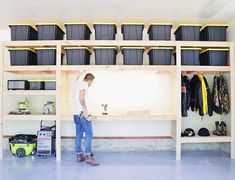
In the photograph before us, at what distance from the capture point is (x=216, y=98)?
5.42 metres

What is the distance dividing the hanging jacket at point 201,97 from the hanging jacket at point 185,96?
0.42 feet

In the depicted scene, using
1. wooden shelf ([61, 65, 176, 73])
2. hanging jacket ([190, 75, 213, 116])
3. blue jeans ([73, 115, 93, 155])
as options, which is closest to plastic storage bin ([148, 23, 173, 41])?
wooden shelf ([61, 65, 176, 73])

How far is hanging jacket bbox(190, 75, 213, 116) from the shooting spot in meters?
5.38

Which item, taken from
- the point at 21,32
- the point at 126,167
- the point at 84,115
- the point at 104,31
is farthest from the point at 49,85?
the point at 126,167

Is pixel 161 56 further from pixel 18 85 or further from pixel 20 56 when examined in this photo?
pixel 18 85

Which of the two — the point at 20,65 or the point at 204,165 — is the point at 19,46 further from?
the point at 204,165

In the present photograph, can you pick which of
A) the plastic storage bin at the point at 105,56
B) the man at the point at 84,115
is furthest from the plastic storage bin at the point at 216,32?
the man at the point at 84,115

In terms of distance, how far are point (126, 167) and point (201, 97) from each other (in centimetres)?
218

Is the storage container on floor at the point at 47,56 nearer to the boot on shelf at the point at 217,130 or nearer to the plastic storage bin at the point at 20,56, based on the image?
the plastic storage bin at the point at 20,56

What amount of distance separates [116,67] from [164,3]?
1.50 meters

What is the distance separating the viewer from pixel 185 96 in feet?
17.7

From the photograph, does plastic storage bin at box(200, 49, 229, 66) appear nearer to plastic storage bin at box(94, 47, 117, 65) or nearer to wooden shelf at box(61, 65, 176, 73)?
wooden shelf at box(61, 65, 176, 73)

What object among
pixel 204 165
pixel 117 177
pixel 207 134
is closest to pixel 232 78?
pixel 207 134

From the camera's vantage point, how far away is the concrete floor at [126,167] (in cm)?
405
